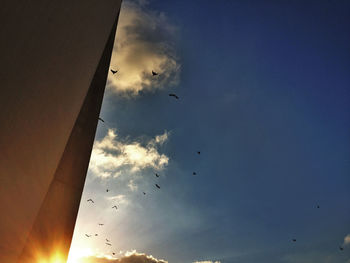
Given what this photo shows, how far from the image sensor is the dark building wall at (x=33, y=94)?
1.80 meters

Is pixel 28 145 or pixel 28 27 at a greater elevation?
pixel 28 27

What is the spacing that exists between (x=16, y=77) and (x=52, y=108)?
90cm

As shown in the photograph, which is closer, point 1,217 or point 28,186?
point 1,217

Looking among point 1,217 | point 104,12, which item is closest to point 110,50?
point 104,12

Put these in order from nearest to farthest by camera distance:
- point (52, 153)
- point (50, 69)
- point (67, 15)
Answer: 1. point (50, 69)
2. point (67, 15)
3. point (52, 153)

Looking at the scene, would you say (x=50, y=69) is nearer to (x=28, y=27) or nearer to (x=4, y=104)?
(x=28, y=27)

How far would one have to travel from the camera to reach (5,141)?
6.35 ft

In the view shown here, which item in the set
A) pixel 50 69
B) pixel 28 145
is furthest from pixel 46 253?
pixel 50 69

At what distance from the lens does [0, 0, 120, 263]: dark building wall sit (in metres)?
1.80

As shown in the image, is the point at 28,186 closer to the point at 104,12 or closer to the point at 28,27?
the point at 28,27

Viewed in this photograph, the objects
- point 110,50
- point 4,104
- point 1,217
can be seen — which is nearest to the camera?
point 4,104

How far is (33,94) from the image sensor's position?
7.21ft

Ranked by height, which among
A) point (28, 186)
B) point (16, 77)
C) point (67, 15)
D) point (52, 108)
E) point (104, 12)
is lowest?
point (28, 186)

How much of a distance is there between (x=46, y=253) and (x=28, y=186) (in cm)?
257
